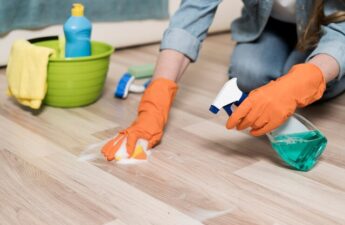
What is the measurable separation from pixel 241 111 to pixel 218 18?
129 cm

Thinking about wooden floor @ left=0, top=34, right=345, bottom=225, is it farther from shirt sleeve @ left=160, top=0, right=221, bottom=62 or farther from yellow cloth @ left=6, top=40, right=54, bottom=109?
shirt sleeve @ left=160, top=0, right=221, bottom=62

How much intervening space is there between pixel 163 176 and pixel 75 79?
15.3 inches

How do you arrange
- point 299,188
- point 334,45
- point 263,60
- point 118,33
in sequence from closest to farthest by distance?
point 299,188, point 334,45, point 263,60, point 118,33

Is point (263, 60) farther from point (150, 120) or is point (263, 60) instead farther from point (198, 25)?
point (150, 120)

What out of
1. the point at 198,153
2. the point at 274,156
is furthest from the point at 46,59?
the point at 274,156

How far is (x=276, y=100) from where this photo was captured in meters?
0.84

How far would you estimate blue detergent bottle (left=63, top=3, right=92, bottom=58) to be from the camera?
1111 millimetres

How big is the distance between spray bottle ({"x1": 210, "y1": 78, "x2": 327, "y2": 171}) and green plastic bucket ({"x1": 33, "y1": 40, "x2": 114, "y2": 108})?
39 cm

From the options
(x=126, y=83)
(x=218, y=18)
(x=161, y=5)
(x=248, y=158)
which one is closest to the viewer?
(x=248, y=158)

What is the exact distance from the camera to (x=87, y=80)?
113 cm

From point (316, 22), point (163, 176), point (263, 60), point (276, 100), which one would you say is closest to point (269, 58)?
point (263, 60)

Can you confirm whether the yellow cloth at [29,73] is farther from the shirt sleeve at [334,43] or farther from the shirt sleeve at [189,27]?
the shirt sleeve at [334,43]

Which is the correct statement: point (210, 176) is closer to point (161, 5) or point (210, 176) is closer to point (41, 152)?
point (41, 152)

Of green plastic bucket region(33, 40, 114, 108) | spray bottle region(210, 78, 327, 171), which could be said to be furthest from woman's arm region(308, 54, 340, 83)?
green plastic bucket region(33, 40, 114, 108)
